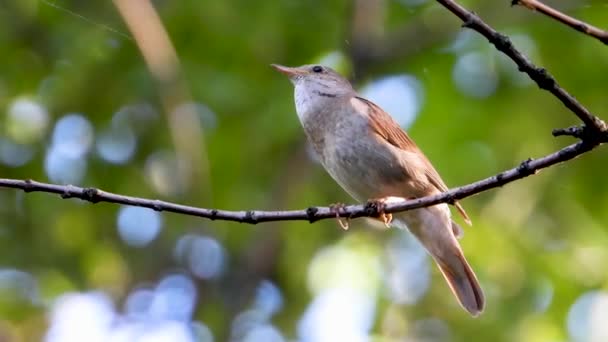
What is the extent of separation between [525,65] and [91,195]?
161 cm

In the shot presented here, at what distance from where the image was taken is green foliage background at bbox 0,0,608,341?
7391 millimetres

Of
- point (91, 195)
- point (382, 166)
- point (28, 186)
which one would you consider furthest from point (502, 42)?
point (382, 166)

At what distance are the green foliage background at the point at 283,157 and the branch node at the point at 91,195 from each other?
4042 millimetres

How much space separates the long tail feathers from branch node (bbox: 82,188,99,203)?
275cm

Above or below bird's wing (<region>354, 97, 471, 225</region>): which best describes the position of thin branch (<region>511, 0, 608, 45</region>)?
below

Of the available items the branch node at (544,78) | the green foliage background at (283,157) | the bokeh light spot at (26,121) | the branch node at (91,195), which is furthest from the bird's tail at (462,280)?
the bokeh light spot at (26,121)

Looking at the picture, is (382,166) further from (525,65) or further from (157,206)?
(525,65)

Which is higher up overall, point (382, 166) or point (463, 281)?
point (382, 166)

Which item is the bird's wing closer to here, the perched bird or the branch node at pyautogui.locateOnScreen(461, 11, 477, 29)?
the perched bird

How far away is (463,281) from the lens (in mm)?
5512

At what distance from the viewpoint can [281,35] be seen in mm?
8016

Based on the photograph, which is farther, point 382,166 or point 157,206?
point 382,166

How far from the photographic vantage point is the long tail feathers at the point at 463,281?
541 centimetres

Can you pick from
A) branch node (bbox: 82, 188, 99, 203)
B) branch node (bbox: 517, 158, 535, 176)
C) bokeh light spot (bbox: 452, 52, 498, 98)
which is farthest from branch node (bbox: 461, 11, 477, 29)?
bokeh light spot (bbox: 452, 52, 498, 98)
